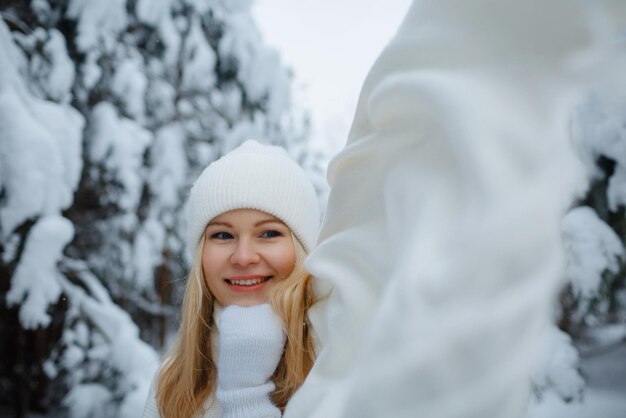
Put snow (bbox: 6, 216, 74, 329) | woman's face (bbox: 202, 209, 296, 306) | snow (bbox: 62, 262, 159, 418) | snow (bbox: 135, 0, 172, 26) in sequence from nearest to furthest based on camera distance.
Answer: woman's face (bbox: 202, 209, 296, 306), snow (bbox: 6, 216, 74, 329), snow (bbox: 62, 262, 159, 418), snow (bbox: 135, 0, 172, 26)

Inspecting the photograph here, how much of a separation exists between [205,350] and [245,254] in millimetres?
358

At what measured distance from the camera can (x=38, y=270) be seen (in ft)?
8.14

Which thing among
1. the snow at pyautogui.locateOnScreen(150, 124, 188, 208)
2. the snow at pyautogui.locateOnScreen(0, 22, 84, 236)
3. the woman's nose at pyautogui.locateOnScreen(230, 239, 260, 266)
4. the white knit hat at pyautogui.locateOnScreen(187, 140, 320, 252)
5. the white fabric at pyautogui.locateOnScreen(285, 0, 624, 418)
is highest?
the white fabric at pyautogui.locateOnScreen(285, 0, 624, 418)

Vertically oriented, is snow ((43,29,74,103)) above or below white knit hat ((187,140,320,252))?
below

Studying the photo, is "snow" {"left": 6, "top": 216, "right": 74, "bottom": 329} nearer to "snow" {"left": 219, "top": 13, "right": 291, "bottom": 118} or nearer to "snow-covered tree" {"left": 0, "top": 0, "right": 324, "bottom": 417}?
"snow-covered tree" {"left": 0, "top": 0, "right": 324, "bottom": 417}

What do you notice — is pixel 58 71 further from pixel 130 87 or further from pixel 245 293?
pixel 245 293

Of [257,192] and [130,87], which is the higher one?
[257,192]

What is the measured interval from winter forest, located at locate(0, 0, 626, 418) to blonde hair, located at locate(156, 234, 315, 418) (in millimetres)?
779

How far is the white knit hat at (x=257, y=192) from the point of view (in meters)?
1.30

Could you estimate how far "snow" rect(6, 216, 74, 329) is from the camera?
8.04ft

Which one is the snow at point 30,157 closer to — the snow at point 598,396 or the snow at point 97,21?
the snow at point 97,21

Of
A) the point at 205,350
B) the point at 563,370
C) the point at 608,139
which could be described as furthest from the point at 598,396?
the point at 205,350

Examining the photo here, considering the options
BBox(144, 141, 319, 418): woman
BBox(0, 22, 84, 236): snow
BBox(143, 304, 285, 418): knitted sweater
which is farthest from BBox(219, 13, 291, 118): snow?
BBox(143, 304, 285, 418): knitted sweater

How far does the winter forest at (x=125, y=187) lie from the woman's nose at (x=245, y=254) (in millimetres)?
1049
